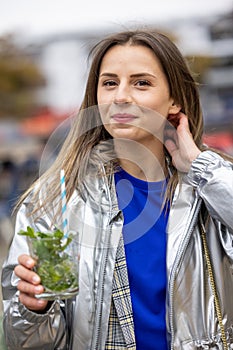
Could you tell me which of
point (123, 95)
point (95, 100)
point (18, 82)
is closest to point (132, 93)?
point (123, 95)

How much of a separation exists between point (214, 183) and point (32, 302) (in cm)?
60

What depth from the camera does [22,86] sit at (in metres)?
14.5

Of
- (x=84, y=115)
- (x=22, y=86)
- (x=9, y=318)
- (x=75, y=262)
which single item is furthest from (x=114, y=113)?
(x=22, y=86)

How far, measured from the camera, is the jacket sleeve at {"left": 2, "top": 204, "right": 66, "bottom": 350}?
4.93 ft

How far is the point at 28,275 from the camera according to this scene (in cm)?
139

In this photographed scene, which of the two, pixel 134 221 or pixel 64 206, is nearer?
pixel 64 206

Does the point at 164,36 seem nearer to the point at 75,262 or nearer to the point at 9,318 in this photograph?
the point at 75,262

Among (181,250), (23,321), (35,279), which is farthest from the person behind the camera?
(181,250)

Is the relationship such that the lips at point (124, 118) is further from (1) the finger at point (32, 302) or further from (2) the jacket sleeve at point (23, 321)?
(1) the finger at point (32, 302)

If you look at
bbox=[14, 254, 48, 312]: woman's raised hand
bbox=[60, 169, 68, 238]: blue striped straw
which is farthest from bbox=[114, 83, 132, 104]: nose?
bbox=[14, 254, 48, 312]: woman's raised hand

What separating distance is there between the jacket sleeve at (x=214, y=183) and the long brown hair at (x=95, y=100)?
0.25ft

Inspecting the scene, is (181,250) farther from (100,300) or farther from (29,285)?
(29,285)

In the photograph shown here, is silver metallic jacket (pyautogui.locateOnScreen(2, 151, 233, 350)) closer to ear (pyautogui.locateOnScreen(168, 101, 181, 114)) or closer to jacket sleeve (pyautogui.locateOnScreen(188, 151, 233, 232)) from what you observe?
jacket sleeve (pyautogui.locateOnScreen(188, 151, 233, 232))

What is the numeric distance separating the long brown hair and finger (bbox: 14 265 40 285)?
337 mm
